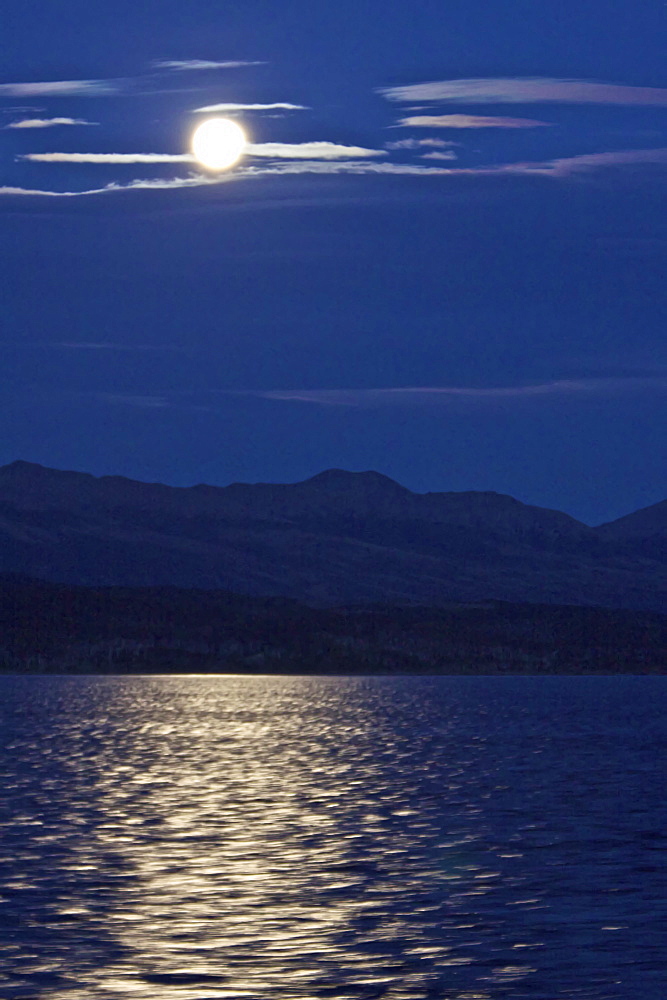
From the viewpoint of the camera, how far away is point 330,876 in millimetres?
40938

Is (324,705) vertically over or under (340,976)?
over

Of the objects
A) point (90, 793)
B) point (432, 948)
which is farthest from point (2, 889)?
point (90, 793)

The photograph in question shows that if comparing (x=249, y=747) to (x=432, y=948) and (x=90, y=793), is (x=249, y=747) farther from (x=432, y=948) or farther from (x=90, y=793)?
(x=432, y=948)

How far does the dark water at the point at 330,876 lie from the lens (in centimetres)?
2831

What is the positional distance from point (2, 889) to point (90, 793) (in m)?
26.2

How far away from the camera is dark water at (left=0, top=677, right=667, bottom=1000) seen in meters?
28.3

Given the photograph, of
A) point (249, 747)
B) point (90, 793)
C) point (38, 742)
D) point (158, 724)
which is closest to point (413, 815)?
point (90, 793)

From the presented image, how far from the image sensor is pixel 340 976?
27969mm

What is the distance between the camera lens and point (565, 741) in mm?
109688

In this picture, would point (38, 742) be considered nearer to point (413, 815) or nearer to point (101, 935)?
point (413, 815)

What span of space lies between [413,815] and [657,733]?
231 feet

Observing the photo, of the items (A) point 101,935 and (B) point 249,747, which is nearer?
(A) point 101,935

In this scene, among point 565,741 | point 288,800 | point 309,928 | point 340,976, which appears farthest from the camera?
point 565,741

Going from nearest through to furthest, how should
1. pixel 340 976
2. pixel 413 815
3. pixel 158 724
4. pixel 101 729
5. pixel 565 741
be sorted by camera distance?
pixel 340 976 → pixel 413 815 → pixel 565 741 → pixel 101 729 → pixel 158 724
